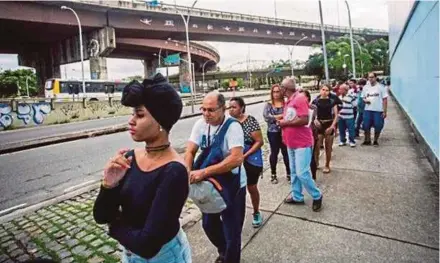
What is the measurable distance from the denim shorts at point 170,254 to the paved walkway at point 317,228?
1605 mm

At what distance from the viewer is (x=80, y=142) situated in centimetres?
1230

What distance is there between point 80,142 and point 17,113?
39.4ft

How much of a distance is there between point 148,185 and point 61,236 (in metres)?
3.12

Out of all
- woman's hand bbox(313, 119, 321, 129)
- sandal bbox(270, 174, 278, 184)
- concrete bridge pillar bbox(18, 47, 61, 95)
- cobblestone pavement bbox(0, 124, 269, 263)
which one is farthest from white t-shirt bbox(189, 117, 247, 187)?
concrete bridge pillar bbox(18, 47, 61, 95)

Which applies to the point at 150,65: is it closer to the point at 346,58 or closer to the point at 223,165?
the point at 346,58

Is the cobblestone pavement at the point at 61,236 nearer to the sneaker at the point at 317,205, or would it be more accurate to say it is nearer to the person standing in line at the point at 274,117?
the sneaker at the point at 317,205

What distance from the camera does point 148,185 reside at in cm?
156

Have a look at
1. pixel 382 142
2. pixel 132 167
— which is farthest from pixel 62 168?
pixel 382 142

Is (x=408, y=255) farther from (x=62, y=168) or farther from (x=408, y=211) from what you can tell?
(x=62, y=168)

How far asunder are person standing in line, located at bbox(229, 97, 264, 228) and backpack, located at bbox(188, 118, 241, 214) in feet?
3.07

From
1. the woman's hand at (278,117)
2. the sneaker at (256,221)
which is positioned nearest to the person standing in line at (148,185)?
the sneaker at (256,221)

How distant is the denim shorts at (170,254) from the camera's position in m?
1.67

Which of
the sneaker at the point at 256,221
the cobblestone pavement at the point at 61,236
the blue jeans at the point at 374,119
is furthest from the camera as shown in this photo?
the blue jeans at the point at 374,119

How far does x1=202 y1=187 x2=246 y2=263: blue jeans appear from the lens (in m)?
2.76
